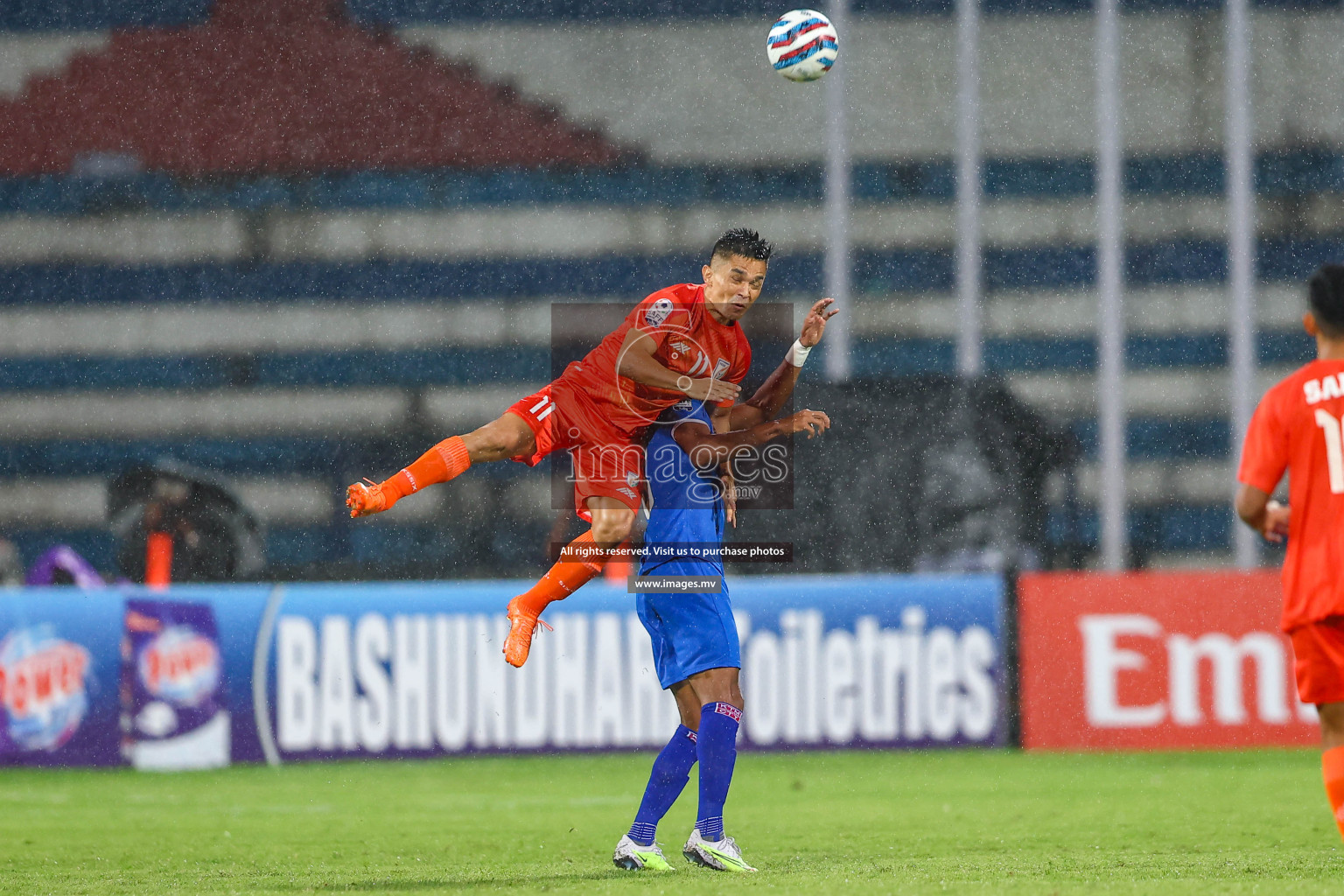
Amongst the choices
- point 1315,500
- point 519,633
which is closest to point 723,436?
point 519,633

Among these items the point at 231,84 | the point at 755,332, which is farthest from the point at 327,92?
the point at 755,332

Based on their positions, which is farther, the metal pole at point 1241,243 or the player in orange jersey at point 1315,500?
the metal pole at point 1241,243

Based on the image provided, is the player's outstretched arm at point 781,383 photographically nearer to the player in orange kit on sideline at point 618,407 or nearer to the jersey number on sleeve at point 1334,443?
the player in orange kit on sideline at point 618,407

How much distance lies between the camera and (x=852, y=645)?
38.2ft

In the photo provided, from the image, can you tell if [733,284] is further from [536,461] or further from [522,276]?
[522,276]

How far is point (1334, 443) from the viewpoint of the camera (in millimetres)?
4781

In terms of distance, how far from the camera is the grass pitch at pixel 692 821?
5863mm

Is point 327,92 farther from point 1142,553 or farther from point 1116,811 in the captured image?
point 1116,811

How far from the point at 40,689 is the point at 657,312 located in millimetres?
6531

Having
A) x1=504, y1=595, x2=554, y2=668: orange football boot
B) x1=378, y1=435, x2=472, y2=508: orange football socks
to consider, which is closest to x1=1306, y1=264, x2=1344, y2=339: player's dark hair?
x1=504, y1=595, x2=554, y2=668: orange football boot

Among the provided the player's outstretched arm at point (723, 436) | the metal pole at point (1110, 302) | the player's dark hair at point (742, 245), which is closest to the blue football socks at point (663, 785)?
the player's outstretched arm at point (723, 436)

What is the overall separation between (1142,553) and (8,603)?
17176 mm

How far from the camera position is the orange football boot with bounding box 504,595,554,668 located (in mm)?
6574

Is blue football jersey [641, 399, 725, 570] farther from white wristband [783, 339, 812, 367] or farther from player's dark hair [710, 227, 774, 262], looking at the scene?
player's dark hair [710, 227, 774, 262]
